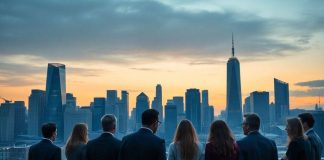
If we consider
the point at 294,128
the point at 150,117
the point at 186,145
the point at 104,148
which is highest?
the point at 150,117

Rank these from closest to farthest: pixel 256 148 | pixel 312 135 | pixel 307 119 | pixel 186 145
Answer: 1. pixel 186 145
2. pixel 256 148
3. pixel 312 135
4. pixel 307 119

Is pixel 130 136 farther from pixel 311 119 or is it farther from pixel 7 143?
pixel 7 143

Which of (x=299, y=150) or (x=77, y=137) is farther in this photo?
(x=77, y=137)

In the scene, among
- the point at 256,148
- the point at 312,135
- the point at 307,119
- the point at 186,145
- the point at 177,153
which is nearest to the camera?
the point at 186,145

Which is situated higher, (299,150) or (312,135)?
(312,135)

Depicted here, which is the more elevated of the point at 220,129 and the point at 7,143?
the point at 220,129

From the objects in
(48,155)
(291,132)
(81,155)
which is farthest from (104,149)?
(291,132)

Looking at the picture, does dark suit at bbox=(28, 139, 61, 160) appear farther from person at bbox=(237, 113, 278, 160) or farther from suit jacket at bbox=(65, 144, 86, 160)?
person at bbox=(237, 113, 278, 160)

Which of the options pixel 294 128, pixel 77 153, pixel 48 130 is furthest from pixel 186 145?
pixel 48 130

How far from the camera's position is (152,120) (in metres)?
7.89

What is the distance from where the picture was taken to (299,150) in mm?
8438

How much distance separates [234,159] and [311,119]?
8.01ft

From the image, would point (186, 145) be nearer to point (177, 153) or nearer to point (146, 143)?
point (177, 153)

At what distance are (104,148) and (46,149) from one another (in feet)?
3.78
